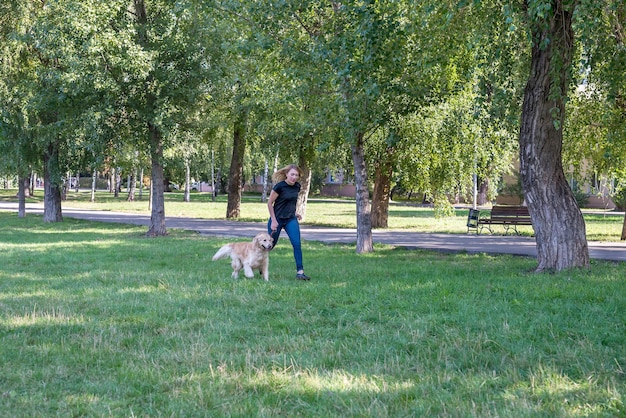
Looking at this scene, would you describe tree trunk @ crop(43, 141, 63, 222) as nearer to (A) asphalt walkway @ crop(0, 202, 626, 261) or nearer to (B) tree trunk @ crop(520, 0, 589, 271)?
(A) asphalt walkway @ crop(0, 202, 626, 261)

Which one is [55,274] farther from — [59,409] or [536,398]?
[536,398]

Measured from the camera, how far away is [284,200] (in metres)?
10.6

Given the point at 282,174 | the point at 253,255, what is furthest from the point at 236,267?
the point at 282,174

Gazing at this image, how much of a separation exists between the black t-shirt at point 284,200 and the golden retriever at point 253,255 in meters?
0.55

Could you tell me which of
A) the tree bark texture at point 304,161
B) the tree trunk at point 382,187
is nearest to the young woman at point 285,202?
the tree trunk at point 382,187

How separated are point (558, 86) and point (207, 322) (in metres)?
6.55

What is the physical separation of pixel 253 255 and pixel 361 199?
5.69 meters

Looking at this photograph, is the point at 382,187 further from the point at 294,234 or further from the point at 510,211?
the point at 294,234

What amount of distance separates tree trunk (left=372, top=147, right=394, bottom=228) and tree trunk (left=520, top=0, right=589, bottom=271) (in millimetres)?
10863

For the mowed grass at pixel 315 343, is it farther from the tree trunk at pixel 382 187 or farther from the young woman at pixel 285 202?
the tree trunk at pixel 382 187

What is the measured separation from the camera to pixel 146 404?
4410mm

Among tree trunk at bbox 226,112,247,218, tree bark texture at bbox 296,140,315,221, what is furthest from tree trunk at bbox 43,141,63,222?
tree bark texture at bbox 296,140,315,221

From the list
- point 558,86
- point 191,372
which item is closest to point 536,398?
point 191,372

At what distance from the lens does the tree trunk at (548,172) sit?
11008mm
